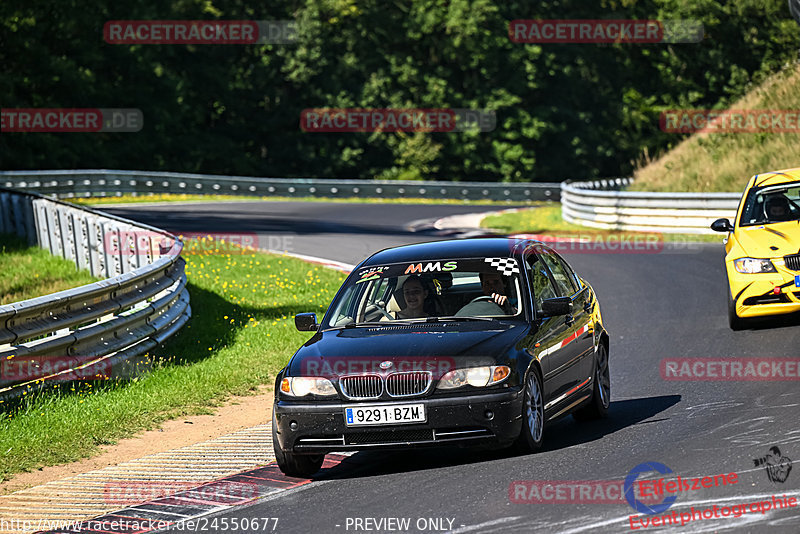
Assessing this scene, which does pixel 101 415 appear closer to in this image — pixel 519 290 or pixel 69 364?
pixel 69 364

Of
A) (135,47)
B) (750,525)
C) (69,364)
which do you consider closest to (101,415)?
(69,364)

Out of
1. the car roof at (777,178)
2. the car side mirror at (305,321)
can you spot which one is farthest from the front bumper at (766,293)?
the car side mirror at (305,321)

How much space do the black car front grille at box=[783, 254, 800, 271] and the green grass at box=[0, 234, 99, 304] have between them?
10.4 metres

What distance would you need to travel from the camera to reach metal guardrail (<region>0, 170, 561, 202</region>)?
1657 inches

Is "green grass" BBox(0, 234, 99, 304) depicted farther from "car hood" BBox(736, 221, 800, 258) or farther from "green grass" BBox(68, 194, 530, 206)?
"green grass" BBox(68, 194, 530, 206)

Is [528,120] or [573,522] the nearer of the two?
[573,522]

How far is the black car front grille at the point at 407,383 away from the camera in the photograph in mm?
7844

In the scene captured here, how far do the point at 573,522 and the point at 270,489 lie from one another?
2.31 m

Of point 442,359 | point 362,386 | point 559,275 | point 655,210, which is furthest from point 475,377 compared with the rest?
point 655,210

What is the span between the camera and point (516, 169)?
69062mm

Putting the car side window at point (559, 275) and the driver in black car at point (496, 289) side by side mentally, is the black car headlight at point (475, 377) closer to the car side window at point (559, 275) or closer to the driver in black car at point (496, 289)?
the driver in black car at point (496, 289)

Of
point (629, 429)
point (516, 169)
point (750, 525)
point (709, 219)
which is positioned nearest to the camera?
point (750, 525)

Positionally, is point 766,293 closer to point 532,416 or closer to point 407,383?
point 532,416

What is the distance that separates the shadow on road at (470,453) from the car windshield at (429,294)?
981 mm
